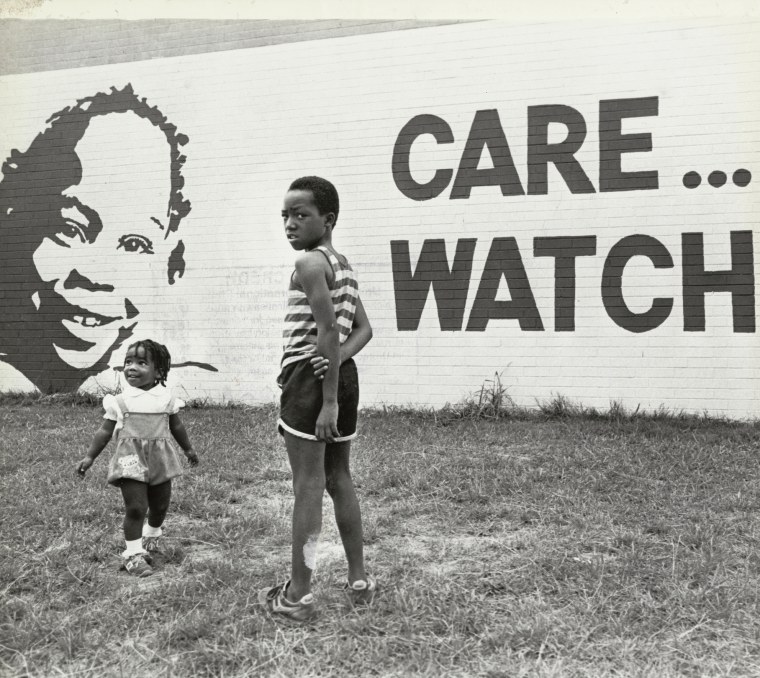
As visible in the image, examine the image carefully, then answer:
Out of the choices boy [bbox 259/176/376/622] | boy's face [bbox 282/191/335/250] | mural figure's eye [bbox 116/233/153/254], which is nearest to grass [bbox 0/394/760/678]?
boy [bbox 259/176/376/622]

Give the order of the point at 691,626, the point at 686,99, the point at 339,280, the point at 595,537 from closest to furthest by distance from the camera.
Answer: the point at 691,626
the point at 339,280
the point at 595,537
the point at 686,99

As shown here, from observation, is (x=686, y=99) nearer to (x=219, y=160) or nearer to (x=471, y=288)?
(x=471, y=288)

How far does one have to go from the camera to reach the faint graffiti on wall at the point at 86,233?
9.55m

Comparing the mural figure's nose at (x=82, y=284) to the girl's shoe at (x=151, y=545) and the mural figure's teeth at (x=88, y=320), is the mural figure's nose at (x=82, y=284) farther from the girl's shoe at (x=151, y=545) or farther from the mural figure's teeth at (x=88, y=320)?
the girl's shoe at (x=151, y=545)

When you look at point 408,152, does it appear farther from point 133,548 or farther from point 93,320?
point 133,548

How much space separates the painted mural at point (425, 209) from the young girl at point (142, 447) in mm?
4950

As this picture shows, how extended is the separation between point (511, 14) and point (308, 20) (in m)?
2.45

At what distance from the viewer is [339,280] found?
3.15 metres

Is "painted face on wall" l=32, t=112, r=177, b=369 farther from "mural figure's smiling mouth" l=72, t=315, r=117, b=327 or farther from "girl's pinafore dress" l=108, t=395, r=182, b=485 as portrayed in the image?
"girl's pinafore dress" l=108, t=395, r=182, b=485

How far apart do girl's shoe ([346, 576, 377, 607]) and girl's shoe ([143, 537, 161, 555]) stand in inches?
48.5

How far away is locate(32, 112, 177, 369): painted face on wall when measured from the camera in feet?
31.4

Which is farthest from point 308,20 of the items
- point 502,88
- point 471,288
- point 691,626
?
point 691,626

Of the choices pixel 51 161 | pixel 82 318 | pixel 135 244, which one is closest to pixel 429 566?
pixel 135 244

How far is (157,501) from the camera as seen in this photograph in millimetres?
3891
